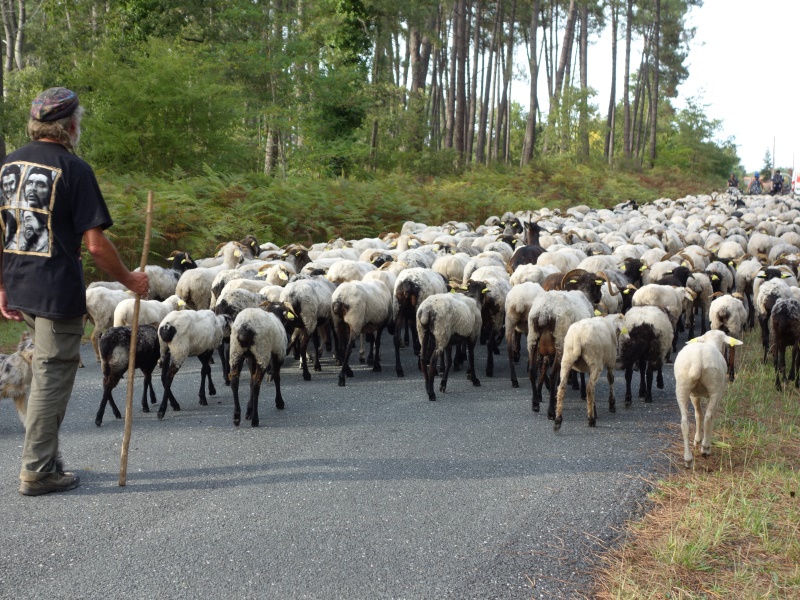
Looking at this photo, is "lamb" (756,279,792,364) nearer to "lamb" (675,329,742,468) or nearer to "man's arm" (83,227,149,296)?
"lamb" (675,329,742,468)

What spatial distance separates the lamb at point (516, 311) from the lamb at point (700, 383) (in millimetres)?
2891

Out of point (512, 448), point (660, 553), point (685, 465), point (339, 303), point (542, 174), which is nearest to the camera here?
point (660, 553)

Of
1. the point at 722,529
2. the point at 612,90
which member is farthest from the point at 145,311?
the point at 612,90

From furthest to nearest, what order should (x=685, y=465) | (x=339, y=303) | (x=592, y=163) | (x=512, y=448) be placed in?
(x=592, y=163) → (x=339, y=303) → (x=512, y=448) → (x=685, y=465)

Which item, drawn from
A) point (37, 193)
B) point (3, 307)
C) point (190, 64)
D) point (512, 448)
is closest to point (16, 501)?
point (3, 307)

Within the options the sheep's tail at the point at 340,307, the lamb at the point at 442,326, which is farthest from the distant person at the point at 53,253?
the sheep's tail at the point at 340,307

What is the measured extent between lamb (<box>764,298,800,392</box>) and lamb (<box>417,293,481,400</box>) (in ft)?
11.7

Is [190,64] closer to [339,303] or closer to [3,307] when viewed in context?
[339,303]

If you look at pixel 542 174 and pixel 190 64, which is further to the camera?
pixel 542 174

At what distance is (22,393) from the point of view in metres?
7.02

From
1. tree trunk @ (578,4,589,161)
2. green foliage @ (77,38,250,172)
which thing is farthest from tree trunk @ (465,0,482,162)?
green foliage @ (77,38,250,172)

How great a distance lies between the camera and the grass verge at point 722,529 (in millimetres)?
4414

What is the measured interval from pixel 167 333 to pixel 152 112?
1381cm

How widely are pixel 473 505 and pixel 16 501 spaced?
3.48 meters
